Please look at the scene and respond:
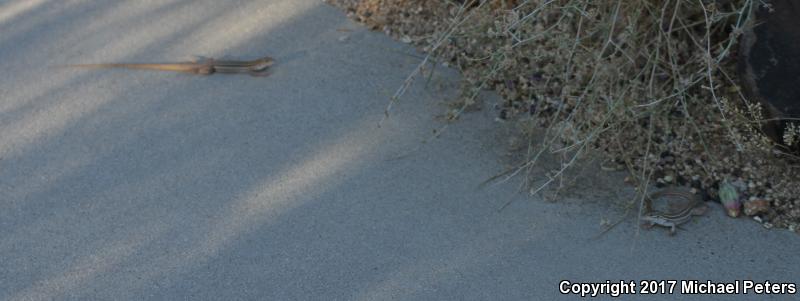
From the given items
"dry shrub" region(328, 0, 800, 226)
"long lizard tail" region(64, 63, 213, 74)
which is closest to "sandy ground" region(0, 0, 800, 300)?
"long lizard tail" region(64, 63, 213, 74)

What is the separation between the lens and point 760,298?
8.36 ft

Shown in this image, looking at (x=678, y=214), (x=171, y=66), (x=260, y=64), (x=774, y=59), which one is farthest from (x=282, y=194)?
(x=774, y=59)

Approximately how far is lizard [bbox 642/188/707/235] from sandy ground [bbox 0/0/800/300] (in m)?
0.03

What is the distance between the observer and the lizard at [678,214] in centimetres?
279

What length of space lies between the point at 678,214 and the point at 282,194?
3.97 feet

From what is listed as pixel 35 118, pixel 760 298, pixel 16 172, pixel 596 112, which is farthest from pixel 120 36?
pixel 760 298

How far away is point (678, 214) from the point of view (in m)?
2.80

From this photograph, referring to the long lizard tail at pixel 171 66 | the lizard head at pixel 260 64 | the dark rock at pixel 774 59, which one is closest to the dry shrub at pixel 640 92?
the dark rock at pixel 774 59

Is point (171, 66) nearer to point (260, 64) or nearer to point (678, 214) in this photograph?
point (260, 64)

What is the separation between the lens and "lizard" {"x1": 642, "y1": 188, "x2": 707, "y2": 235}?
110 inches

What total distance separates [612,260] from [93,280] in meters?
1.47

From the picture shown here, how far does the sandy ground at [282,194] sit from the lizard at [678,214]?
3cm

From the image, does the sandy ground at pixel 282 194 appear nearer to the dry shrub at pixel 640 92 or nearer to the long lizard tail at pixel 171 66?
the long lizard tail at pixel 171 66

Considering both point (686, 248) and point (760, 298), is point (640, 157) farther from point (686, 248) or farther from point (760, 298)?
point (760, 298)
